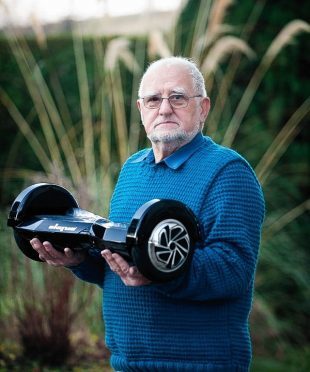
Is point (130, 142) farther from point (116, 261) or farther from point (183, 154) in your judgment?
point (116, 261)

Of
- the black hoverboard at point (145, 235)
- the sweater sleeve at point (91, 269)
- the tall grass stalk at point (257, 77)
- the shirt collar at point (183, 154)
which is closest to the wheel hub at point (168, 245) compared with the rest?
the black hoverboard at point (145, 235)

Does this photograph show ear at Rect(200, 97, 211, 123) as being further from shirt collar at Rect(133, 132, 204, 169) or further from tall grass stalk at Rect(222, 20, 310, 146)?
tall grass stalk at Rect(222, 20, 310, 146)

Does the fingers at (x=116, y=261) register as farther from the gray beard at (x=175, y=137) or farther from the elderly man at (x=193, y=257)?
the gray beard at (x=175, y=137)

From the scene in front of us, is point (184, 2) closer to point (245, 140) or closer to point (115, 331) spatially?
point (245, 140)

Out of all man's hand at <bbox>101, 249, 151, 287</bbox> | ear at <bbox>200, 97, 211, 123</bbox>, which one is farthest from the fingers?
ear at <bbox>200, 97, 211, 123</bbox>

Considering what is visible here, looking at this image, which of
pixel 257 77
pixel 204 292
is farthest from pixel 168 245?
pixel 257 77

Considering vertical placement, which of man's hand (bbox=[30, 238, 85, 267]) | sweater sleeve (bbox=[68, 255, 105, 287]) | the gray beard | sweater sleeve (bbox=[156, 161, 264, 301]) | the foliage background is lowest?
the foliage background

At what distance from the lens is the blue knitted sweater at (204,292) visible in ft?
7.02

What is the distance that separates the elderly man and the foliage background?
7.25 ft

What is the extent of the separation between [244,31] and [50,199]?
478cm

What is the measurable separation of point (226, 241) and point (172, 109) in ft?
1.42

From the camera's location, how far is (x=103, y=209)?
16.6 feet

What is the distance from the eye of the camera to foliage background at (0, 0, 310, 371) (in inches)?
185

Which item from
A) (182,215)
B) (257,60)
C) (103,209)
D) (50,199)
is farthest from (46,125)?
(182,215)
